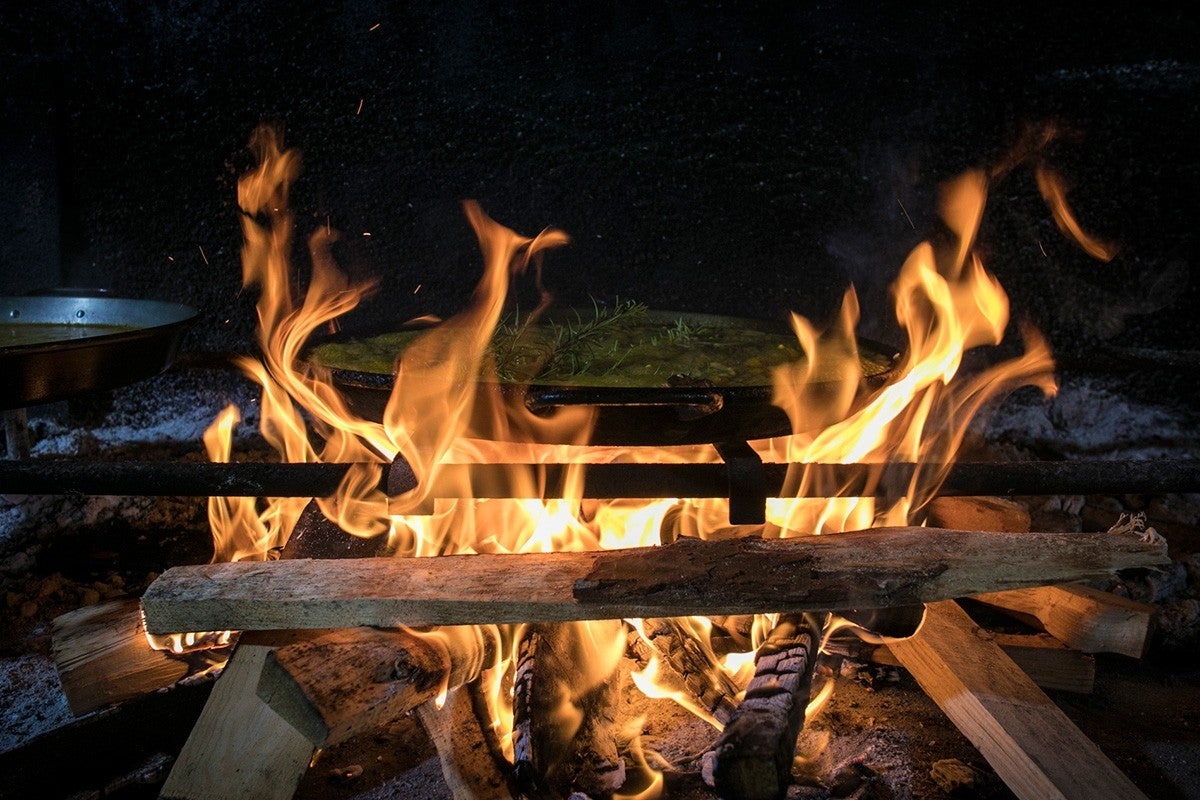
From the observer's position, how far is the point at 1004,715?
2.02 meters

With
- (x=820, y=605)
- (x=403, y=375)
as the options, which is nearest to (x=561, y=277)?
(x=403, y=375)

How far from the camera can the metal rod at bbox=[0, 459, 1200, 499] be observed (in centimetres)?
242

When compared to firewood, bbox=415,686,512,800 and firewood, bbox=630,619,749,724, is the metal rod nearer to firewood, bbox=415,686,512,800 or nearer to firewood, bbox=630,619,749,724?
firewood, bbox=630,619,749,724

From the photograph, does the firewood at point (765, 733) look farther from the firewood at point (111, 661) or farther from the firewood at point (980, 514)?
the firewood at point (111, 661)

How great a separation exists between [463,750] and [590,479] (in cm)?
80

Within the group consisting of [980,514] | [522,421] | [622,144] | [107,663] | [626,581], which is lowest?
[107,663]

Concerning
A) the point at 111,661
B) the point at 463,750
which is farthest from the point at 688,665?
the point at 111,661

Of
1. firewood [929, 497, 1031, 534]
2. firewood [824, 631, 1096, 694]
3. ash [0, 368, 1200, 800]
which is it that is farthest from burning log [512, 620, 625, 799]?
firewood [929, 497, 1031, 534]

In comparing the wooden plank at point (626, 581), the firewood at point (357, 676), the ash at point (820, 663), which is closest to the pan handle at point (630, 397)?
the wooden plank at point (626, 581)

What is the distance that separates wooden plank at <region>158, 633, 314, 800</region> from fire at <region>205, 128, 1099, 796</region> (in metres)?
0.41

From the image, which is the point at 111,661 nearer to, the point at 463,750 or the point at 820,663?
the point at 463,750

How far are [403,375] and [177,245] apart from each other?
8.43 feet

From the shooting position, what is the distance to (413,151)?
155 inches

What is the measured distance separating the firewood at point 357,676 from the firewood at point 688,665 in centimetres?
61
